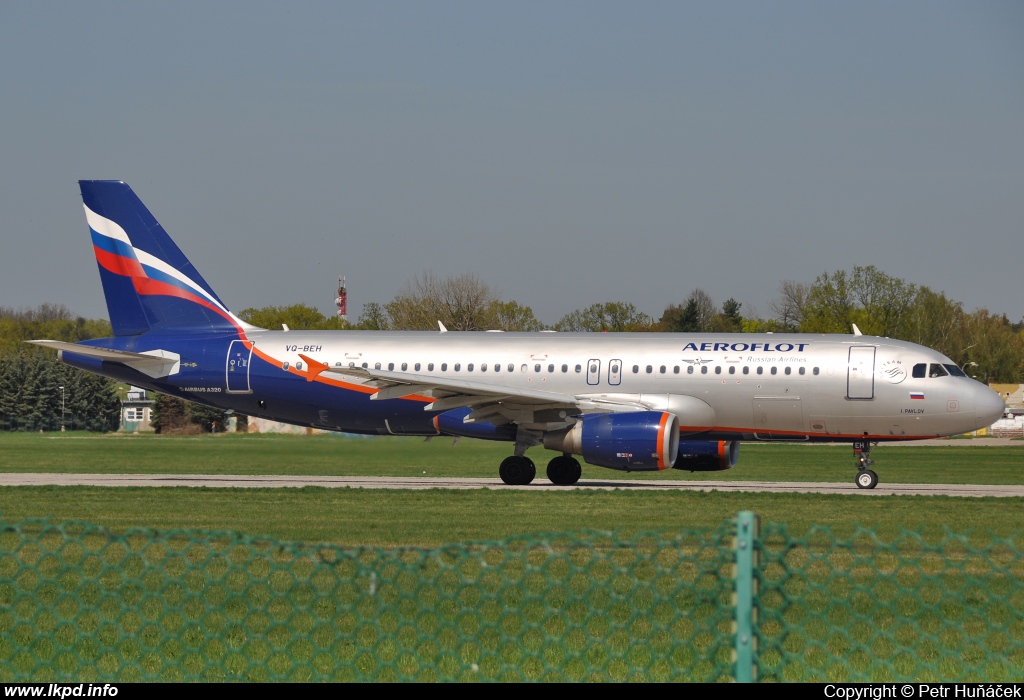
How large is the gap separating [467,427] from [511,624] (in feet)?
52.6

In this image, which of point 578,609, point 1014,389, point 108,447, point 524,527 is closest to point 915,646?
point 578,609

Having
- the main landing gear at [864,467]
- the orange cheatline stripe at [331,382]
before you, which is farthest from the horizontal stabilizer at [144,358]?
the main landing gear at [864,467]

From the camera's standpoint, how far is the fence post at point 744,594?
18.7 feet

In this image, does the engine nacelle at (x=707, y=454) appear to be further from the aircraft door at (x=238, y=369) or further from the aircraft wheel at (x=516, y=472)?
the aircraft door at (x=238, y=369)

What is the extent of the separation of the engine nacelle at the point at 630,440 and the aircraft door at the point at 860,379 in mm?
3868

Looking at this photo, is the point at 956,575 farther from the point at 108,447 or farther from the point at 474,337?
the point at 108,447

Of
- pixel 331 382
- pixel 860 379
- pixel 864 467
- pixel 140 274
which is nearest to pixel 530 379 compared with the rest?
pixel 331 382

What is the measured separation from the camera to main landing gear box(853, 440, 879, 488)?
961 inches

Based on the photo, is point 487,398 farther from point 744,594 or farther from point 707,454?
point 744,594

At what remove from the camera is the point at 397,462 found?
30.3 meters

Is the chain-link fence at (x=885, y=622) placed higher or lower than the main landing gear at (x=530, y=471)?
higher
